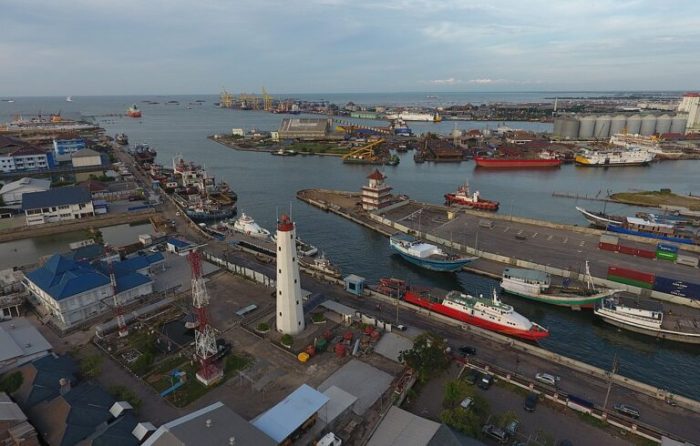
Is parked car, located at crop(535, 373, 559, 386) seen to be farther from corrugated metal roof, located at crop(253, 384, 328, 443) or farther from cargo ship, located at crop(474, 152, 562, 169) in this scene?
cargo ship, located at crop(474, 152, 562, 169)

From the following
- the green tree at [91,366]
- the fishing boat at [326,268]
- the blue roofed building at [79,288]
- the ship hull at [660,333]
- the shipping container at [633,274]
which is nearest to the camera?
the green tree at [91,366]

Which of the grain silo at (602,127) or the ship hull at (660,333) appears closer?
the ship hull at (660,333)

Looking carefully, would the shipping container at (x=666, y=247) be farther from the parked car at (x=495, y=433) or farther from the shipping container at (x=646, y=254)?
the parked car at (x=495, y=433)

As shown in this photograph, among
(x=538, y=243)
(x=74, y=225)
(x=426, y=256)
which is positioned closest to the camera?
(x=426, y=256)

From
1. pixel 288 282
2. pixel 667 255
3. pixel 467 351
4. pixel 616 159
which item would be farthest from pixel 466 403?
pixel 616 159

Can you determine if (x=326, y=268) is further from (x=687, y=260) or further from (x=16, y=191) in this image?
(x=16, y=191)

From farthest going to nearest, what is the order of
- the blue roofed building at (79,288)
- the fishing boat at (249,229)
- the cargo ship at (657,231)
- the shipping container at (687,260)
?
the fishing boat at (249,229) → the cargo ship at (657,231) → the shipping container at (687,260) → the blue roofed building at (79,288)

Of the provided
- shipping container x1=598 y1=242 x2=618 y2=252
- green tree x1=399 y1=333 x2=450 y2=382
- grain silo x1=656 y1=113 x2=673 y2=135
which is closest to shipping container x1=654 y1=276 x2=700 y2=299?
shipping container x1=598 y1=242 x2=618 y2=252

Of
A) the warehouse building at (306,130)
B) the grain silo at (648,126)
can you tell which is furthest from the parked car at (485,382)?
the grain silo at (648,126)
